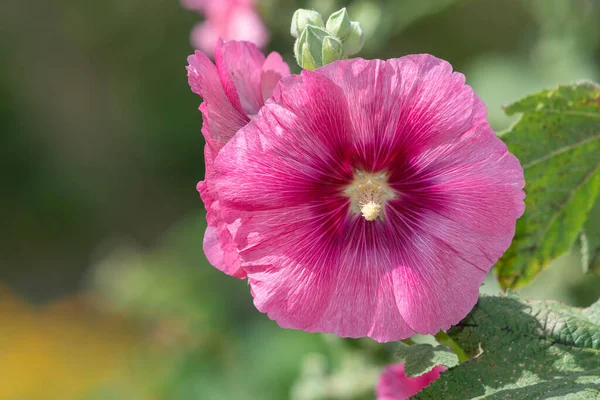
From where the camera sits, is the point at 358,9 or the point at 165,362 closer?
the point at 358,9

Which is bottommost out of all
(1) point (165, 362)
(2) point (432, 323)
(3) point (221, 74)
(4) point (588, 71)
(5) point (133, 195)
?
(2) point (432, 323)

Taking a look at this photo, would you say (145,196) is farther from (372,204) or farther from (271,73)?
(372,204)

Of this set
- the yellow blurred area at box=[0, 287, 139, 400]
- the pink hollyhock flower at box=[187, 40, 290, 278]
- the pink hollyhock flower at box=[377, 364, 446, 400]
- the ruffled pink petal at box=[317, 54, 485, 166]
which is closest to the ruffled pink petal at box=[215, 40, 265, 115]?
the pink hollyhock flower at box=[187, 40, 290, 278]

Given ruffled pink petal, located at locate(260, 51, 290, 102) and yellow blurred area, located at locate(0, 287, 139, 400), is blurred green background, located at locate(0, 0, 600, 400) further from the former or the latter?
ruffled pink petal, located at locate(260, 51, 290, 102)

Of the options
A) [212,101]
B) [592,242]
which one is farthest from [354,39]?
[592,242]

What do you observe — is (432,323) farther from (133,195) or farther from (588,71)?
(133,195)

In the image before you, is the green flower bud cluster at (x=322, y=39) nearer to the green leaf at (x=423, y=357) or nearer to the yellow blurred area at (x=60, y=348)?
the green leaf at (x=423, y=357)

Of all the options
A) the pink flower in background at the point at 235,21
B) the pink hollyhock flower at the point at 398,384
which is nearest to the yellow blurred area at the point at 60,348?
the pink flower in background at the point at 235,21

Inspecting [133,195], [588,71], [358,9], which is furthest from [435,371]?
[133,195]
